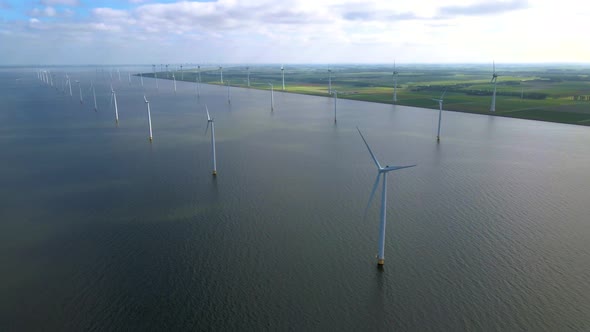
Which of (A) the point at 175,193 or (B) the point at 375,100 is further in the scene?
(B) the point at 375,100

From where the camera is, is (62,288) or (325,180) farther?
(325,180)

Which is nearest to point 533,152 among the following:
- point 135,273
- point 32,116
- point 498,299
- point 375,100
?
point 498,299

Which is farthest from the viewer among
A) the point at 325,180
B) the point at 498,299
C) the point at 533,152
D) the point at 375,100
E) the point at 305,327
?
the point at 375,100

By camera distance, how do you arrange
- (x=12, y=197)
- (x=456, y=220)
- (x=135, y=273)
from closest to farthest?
(x=135, y=273), (x=456, y=220), (x=12, y=197)

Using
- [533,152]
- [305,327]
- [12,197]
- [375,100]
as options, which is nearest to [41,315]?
[305,327]

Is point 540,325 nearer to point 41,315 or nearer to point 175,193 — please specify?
point 41,315

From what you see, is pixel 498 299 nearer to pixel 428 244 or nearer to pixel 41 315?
pixel 428 244
